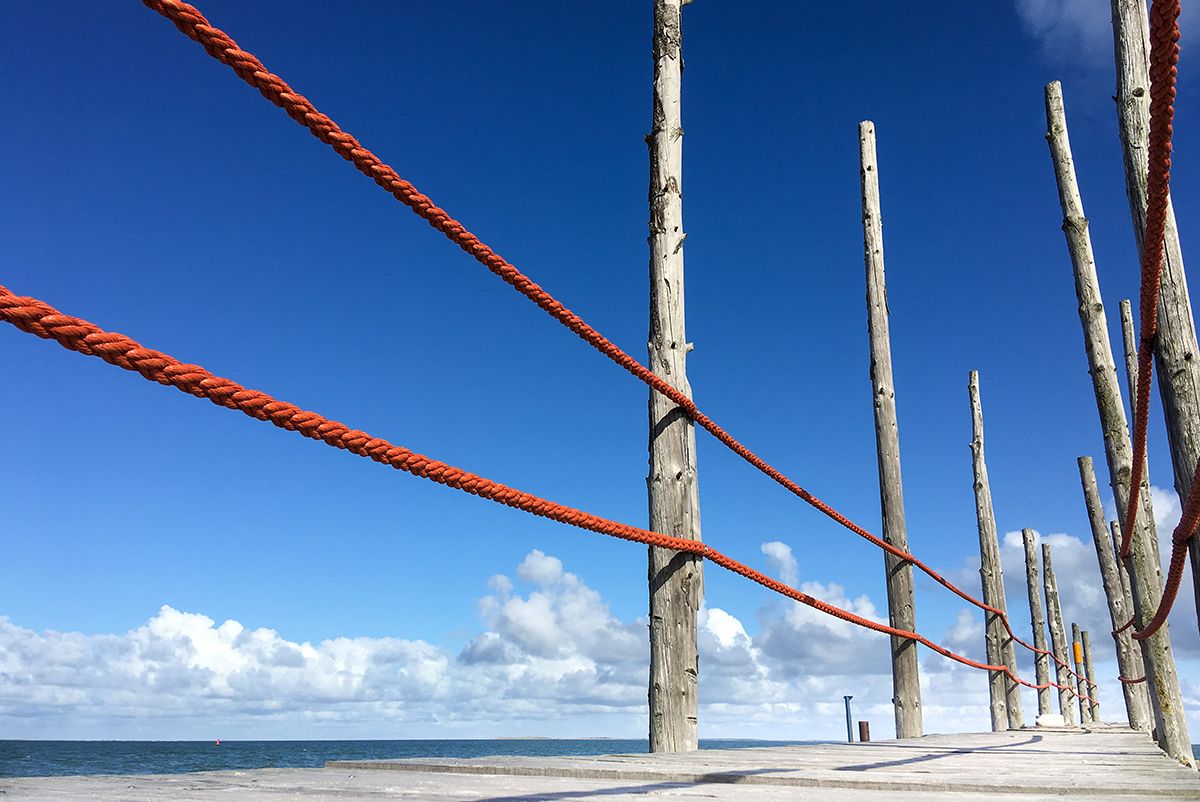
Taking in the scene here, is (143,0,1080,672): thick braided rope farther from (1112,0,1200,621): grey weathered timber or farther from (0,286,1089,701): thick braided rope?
(1112,0,1200,621): grey weathered timber

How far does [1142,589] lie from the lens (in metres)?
6.27

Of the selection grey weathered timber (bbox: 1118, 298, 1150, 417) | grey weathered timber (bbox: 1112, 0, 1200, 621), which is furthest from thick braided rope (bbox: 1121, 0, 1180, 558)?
grey weathered timber (bbox: 1118, 298, 1150, 417)

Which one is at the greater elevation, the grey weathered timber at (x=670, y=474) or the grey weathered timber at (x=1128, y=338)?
the grey weathered timber at (x=1128, y=338)

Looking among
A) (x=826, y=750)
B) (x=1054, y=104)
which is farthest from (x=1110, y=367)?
(x=826, y=750)

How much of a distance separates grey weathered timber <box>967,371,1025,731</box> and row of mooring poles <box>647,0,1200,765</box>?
3650mm

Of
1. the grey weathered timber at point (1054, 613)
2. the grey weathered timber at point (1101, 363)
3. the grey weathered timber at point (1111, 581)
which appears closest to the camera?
the grey weathered timber at point (1101, 363)

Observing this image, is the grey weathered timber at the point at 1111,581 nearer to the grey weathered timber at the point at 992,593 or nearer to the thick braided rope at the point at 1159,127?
the grey weathered timber at the point at 992,593

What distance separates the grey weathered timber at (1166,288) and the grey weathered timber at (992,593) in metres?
8.41

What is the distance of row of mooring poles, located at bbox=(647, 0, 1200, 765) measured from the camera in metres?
3.69

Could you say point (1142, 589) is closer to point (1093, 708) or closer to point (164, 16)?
point (164, 16)

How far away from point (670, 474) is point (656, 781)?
179 cm

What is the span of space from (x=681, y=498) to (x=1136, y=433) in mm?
1899

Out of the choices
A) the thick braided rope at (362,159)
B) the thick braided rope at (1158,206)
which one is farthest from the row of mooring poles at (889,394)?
the thick braided rope at (362,159)

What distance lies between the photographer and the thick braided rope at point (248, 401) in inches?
57.1
